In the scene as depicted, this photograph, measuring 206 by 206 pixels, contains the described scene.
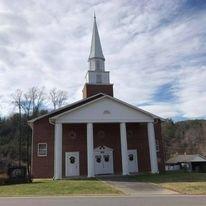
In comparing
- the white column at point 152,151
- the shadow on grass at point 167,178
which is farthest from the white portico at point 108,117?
the shadow on grass at point 167,178

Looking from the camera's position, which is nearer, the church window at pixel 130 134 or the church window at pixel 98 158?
the church window at pixel 98 158

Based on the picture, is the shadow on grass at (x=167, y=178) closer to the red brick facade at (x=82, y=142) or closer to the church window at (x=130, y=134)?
the red brick facade at (x=82, y=142)

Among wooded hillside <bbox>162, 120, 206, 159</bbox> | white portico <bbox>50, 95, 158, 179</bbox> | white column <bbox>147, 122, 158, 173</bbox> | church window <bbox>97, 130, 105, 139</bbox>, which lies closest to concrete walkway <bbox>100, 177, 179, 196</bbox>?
white portico <bbox>50, 95, 158, 179</bbox>

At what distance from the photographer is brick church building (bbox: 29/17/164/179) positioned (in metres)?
32.8

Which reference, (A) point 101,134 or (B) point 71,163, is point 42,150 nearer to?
(B) point 71,163

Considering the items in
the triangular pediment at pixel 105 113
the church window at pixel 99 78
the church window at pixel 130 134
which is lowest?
the church window at pixel 130 134

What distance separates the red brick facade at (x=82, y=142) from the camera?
35.1 metres

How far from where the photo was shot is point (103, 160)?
36625mm

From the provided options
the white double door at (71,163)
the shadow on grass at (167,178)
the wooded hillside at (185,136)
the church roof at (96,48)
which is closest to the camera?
the shadow on grass at (167,178)

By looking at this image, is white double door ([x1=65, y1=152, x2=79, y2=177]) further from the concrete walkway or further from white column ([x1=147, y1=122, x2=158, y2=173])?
the concrete walkway

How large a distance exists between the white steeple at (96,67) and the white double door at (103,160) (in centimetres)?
856

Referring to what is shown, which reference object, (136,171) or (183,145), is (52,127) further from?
(183,145)

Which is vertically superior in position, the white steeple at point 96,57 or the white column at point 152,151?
the white steeple at point 96,57

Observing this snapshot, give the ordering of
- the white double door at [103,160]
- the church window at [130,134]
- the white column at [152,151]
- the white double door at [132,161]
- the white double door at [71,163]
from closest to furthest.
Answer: the white column at [152,151] → the white double door at [71,163] → the white double door at [103,160] → the white double door at [132,161] → the church window at [130,134]
